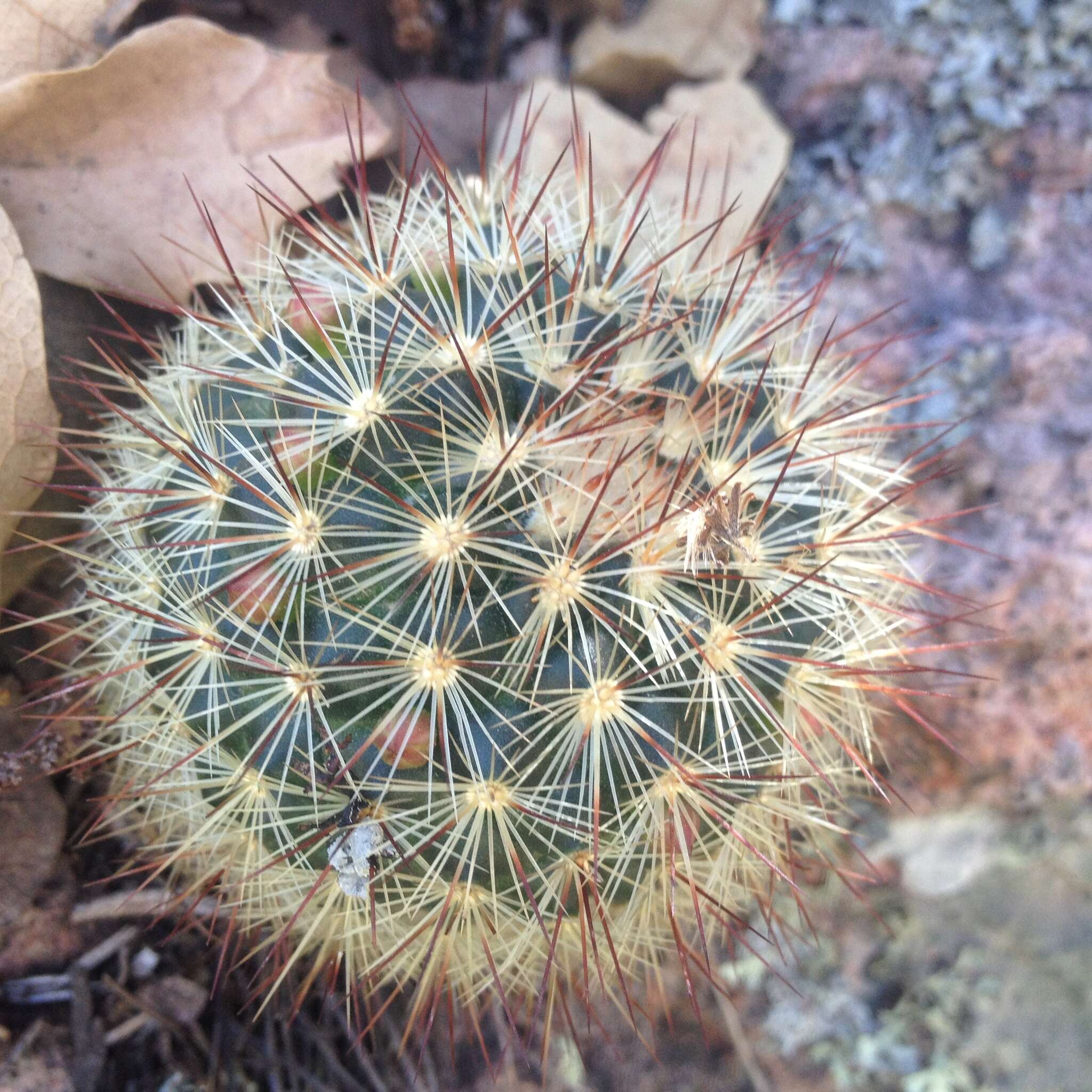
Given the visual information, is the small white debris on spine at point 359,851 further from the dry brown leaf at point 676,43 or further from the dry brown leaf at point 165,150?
the dry brown leaf at point 676,43

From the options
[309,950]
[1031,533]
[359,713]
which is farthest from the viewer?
[1031,533]

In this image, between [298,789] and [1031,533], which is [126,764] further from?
[1031,533]

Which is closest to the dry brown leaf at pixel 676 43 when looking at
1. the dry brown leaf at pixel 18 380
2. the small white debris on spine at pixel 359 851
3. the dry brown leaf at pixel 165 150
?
the dry brown leaf at pixel 165 150

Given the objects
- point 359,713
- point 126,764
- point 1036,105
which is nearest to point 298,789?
point 359,713

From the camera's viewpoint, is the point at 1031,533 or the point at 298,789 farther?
the point at 1031,533

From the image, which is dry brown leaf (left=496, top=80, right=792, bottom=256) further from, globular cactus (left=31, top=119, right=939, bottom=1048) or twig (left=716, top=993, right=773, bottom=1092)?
twig (left=716, top=993, right=773, bottom=1092)

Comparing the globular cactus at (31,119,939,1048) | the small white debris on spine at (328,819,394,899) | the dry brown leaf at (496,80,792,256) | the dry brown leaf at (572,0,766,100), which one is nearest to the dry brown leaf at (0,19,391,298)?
the globular cactus at (31,119,939,1048)
